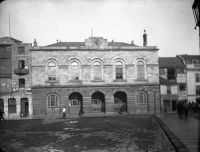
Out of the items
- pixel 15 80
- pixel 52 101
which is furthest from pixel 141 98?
pixel 15 80

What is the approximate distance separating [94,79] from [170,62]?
16478 millimetres

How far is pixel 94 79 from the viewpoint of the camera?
3522cm

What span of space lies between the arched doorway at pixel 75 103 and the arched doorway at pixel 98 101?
1944mm

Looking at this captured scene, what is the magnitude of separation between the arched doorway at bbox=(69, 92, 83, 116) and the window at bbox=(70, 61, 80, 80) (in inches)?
93.9

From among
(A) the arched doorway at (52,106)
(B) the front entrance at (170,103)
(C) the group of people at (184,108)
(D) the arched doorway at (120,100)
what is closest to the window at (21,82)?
(A) the arched doorway at (52,106)

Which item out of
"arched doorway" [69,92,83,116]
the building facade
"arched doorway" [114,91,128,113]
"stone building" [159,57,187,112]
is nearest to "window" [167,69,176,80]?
"stone building" [159,57,187,112]

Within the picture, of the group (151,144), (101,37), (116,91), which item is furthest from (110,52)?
(151,144)

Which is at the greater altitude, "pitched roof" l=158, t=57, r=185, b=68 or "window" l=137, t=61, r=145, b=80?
"pitched roof" l=158, t=57, r=185, b=68

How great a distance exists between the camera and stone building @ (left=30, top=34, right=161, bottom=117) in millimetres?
34406

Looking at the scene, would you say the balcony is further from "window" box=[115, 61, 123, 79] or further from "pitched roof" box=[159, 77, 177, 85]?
"pitched roof" box=[159, 77, 177, 85]

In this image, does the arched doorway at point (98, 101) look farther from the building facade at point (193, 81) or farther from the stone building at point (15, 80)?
the building facade at point (193, 81)

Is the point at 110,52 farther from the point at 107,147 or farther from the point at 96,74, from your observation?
the point at 107,147

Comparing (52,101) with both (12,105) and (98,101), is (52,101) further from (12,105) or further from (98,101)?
(98,101)

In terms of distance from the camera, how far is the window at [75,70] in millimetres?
35062
